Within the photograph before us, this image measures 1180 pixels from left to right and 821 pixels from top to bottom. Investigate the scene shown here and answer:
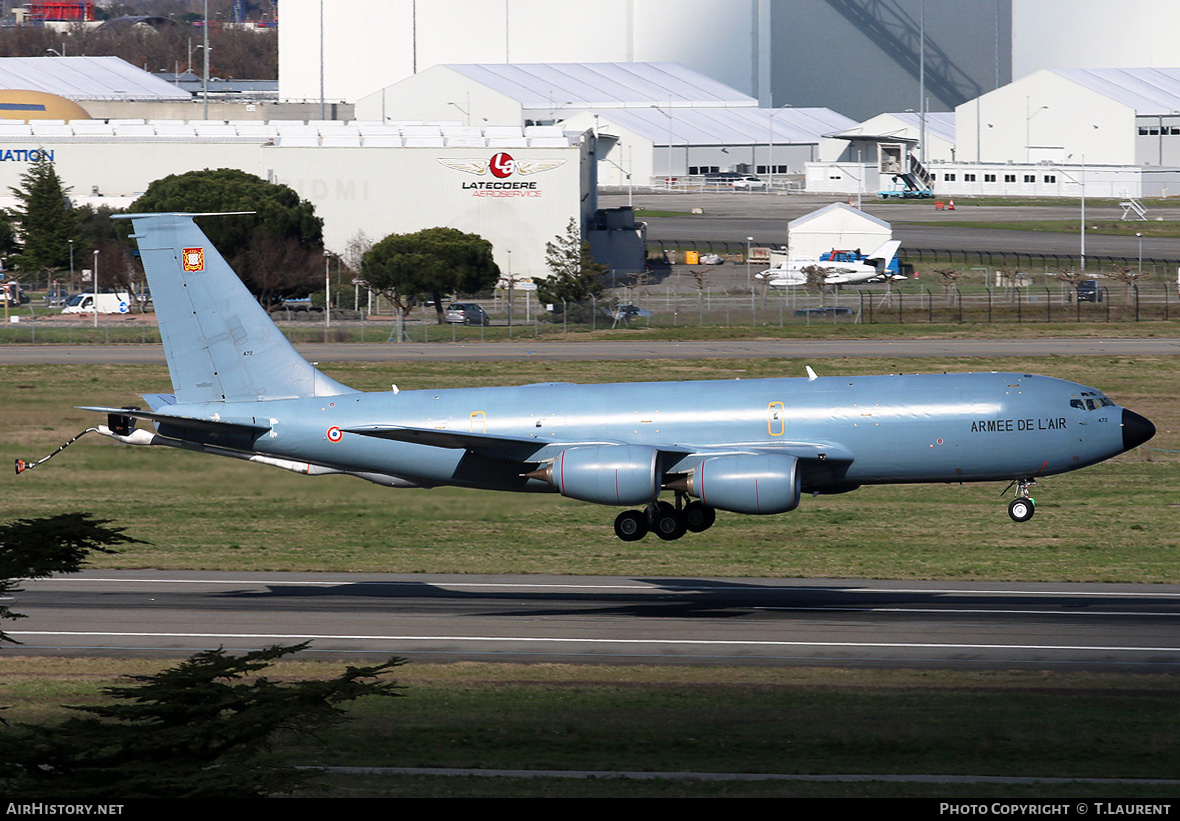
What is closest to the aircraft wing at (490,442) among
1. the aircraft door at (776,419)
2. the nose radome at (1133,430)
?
the aircraft door at (776,419)

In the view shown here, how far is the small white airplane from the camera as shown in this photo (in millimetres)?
134750

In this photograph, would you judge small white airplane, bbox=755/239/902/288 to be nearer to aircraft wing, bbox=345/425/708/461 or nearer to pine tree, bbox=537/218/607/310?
pine tree, bbox=537/218/607/310

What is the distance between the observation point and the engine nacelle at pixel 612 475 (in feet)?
131

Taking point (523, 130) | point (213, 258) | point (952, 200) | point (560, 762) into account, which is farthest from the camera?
point (952, 200)

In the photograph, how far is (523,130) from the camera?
144m

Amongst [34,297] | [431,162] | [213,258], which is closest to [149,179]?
[34,297]

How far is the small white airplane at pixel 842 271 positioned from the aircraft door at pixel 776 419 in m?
93.7

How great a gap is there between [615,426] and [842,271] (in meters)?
96.3

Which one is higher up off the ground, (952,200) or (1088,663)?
(952,200)

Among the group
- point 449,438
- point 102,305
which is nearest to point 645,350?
point 102,305

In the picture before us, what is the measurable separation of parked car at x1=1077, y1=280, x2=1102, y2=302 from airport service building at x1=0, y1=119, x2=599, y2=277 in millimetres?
46487

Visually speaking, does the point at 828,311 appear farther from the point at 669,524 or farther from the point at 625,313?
the point at 669,524

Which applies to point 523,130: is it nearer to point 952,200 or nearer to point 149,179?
point 149,179

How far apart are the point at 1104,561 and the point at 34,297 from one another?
11304cm
